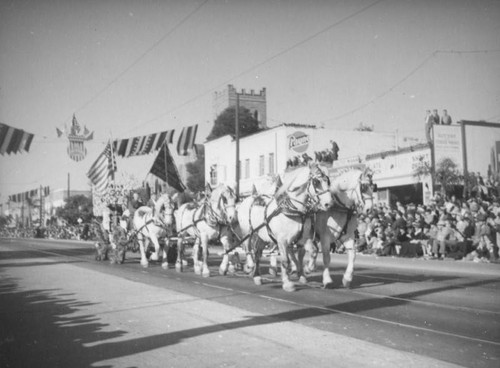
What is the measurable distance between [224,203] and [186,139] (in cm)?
1260

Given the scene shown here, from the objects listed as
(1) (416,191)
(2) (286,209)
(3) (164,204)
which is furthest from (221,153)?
(2) (286,209)

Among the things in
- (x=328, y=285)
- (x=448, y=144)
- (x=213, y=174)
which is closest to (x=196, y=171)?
(x=213, y=174)

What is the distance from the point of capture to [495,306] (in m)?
9.16

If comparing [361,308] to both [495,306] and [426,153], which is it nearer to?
[495,306]

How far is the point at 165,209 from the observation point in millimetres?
16281

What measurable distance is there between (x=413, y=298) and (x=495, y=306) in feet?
4.78

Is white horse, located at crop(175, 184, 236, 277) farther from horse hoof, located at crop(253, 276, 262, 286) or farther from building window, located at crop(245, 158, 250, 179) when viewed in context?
building window, located at crop(245, 158, 250, 179)

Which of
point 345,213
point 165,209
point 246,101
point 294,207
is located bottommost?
point 345,213

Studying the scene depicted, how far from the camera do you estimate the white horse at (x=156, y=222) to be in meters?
16.3

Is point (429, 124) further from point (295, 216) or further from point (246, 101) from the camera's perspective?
point (246, 101)

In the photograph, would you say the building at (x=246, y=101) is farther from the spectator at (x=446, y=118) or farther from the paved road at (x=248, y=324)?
the paved road at (x=248, y=324)

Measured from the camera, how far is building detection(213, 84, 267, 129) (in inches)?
3467

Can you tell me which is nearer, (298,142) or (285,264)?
(285,264)

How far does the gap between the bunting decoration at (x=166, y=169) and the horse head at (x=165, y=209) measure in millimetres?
4206
